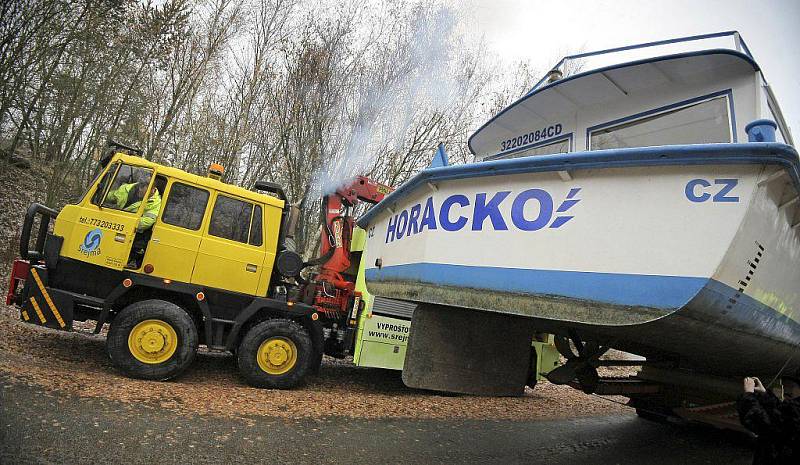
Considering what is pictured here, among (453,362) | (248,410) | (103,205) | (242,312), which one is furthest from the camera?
(242,312)

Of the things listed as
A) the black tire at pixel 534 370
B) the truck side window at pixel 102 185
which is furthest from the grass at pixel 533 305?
the black tire at pixel 534 370

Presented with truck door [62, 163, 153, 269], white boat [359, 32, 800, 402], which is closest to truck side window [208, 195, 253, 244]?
truck door [62, 163, 153, 269]

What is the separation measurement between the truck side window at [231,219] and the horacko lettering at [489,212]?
3180mm

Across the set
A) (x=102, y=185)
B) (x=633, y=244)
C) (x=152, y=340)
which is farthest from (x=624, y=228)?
(x=102, y=185)

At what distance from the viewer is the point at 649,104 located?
327cm

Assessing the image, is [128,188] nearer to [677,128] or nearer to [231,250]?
[231,250]

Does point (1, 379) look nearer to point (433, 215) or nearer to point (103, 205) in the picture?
point (103, 205)

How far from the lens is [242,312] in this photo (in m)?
5.61

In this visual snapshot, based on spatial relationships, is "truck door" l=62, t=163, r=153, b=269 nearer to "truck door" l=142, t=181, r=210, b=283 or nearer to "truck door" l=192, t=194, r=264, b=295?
"truck door" l=142, t=181, r=210, b=283

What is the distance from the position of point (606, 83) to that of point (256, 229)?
170 inches

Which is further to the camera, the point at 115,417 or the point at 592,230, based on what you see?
the point at 115,417

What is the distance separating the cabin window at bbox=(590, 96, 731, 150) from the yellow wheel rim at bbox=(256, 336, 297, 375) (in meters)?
4.19

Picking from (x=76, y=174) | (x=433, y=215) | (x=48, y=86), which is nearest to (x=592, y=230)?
(x=433, y=215)

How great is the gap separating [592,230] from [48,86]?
12.5 m
